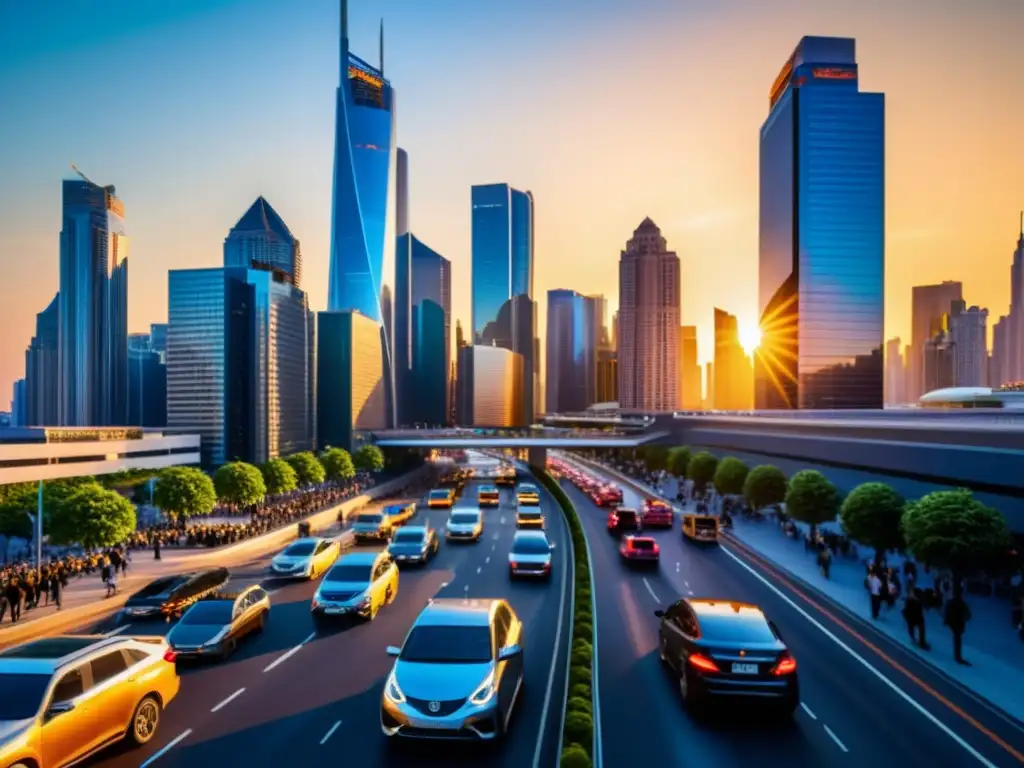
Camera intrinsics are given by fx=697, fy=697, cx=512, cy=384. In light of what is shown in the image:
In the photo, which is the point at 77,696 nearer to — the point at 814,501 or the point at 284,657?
the point at 284,657

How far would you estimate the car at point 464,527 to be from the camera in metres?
34.4

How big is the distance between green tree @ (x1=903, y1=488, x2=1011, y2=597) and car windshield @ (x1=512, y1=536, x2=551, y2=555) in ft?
42.8

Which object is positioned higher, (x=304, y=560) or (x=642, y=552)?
(x=304, y=560)

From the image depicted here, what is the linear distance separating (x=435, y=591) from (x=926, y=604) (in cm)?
1635

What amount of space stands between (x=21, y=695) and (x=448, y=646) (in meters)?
5.97

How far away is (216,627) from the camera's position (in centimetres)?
1584

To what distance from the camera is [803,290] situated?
15450cm

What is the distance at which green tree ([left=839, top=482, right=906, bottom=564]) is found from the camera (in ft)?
97.6

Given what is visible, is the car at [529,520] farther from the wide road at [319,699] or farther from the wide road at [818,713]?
the wide road at [818,713]

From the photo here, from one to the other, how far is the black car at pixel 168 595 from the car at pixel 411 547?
7041 millimetres

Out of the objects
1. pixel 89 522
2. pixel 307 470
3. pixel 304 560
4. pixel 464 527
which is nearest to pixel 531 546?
pixel 304 560

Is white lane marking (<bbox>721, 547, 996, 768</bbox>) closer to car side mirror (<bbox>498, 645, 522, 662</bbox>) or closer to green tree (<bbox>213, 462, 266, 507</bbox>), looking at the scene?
car side mirror (<bbox>498, 645, 522, 662</bbox>)

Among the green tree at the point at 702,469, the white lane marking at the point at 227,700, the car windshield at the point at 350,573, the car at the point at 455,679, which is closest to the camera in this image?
the car at the point at 455,679

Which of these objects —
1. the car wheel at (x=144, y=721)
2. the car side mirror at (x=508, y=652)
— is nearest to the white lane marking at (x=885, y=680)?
the car side mirror at (x=508, y=652)
